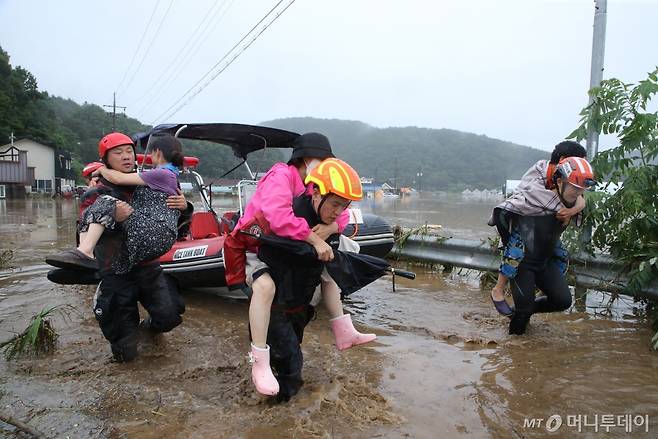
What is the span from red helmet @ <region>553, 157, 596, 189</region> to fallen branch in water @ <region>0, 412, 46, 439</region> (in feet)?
12.2

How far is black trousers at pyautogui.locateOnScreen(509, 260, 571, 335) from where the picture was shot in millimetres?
3965

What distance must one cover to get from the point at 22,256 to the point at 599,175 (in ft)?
27.9

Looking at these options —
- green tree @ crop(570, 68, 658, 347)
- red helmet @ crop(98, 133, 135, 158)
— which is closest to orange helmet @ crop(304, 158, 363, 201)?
red helmet @ crop(98, 133, 135, 158)

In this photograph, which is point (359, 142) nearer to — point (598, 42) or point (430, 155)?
point (430, 155)

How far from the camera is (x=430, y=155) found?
11788cm

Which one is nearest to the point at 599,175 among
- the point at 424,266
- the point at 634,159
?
the point at 634,159

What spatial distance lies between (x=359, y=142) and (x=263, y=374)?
134 meters

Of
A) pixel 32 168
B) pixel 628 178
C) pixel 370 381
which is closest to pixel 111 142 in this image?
pixel 370 381

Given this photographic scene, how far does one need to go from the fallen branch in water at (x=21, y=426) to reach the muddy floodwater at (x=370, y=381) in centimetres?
3

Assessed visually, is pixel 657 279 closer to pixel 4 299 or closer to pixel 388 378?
pixel 388 378

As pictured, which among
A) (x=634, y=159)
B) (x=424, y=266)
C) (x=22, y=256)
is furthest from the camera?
(x=22, y=256)

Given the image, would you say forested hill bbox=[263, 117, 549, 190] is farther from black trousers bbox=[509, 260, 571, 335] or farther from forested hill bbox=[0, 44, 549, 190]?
black trousers bbox=[509, 260, 571, 335]

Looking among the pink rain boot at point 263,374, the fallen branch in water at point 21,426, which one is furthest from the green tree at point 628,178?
the fallen branch in water at point 21,426

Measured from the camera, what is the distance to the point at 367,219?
5988mm
